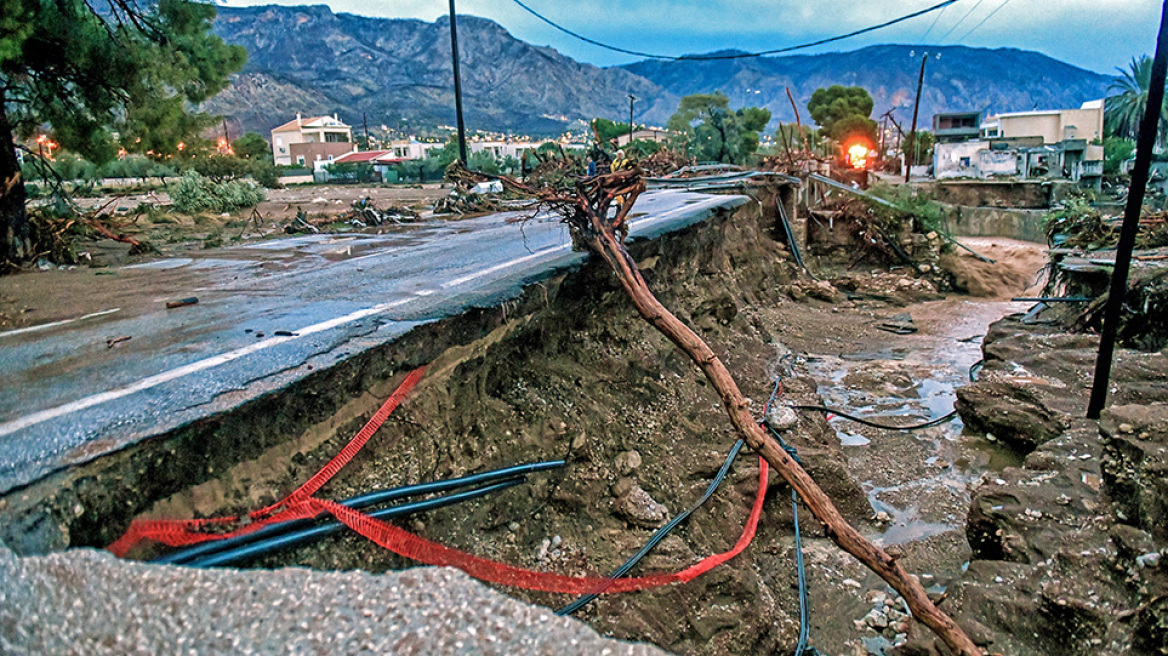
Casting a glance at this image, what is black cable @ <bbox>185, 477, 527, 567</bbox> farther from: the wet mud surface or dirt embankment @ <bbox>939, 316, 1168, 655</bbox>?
dirt embankment @ <bbox>939, 316, 1168, 655</bbox>

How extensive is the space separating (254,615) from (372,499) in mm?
1989

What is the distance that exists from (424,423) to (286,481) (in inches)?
41.4

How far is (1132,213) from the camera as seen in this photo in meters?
6.64

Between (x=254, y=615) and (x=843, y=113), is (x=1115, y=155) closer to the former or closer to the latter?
(x=843, y=113)

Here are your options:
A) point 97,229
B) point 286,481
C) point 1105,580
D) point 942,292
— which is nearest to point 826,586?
A: point 1105,580

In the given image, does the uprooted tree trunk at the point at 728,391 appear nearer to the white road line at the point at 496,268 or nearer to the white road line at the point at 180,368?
the white road line at the point at 496,268

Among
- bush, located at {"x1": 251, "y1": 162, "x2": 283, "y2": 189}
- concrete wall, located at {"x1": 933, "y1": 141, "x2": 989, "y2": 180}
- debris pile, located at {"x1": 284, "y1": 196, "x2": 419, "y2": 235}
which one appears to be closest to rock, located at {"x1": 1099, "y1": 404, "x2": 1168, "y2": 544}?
debris pile, located at {"x1": 284, "y1": 196, "x2": 419, "y2": 235}

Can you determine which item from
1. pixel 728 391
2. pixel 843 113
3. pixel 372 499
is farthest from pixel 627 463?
pixel 843 113

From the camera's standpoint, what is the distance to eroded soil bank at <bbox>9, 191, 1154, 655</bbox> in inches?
151

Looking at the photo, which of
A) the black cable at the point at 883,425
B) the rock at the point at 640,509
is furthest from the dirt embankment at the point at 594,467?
the black cable at the point at 883,425

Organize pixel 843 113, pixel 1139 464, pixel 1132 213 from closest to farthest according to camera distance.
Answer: pixel 1139 464, pixel 1132 213, pixel 843 113

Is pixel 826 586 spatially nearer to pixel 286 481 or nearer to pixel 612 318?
pixel 612 318

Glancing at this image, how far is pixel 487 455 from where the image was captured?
476cm

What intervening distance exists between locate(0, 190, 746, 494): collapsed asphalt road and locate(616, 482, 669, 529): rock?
6.23 feet
